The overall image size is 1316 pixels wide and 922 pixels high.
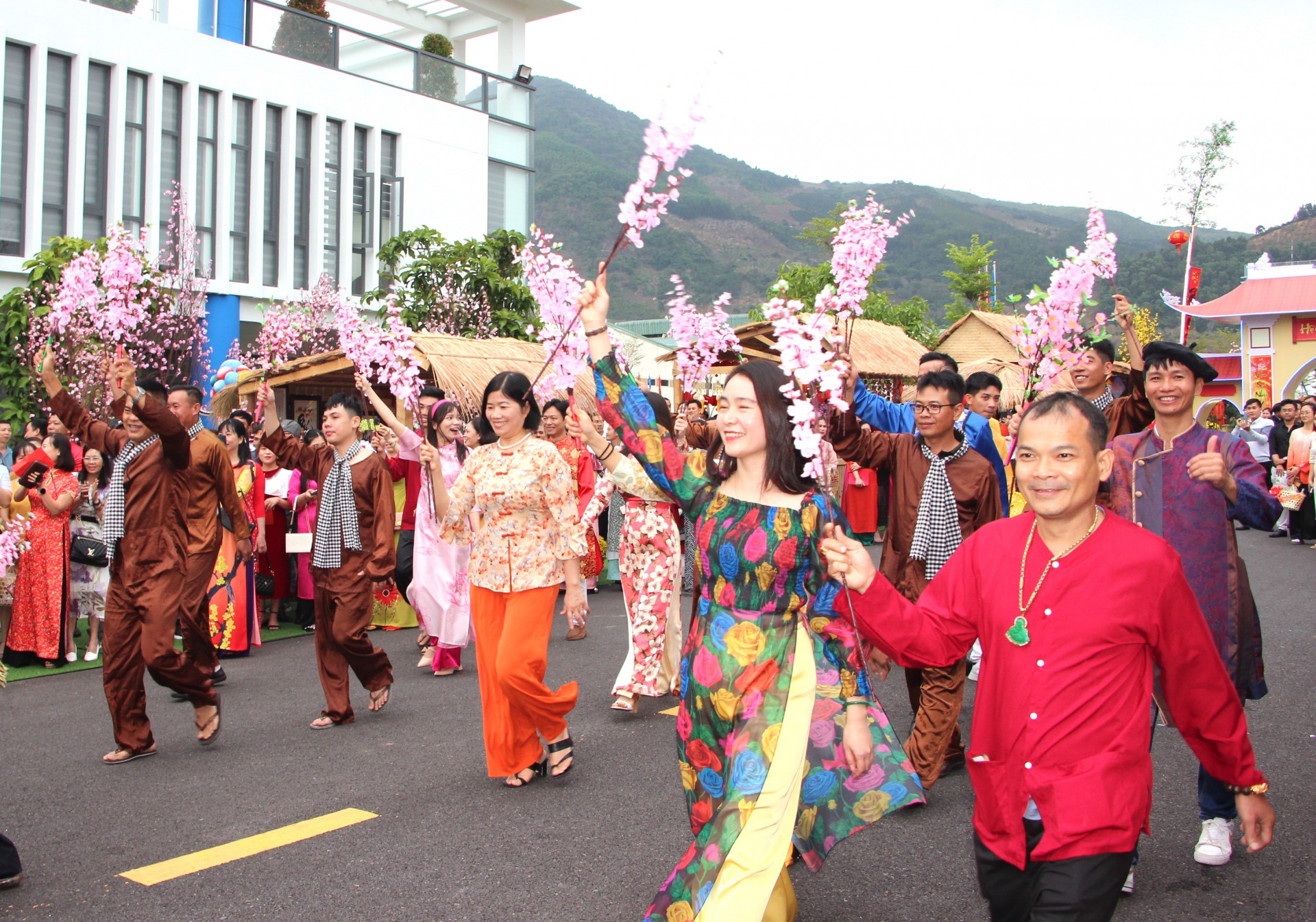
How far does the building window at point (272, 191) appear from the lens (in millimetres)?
23766

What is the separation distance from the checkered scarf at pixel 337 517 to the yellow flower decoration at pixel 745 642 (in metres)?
3.88


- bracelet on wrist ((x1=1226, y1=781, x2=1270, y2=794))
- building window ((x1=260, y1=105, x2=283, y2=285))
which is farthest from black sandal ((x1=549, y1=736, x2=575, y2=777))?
building window ((x1=260, y1=105, x2=283, y2=285))

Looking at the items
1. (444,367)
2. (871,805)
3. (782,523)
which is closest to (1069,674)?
(871,805)

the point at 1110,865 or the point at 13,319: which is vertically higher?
the point at 13,319

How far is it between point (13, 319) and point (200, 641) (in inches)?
456

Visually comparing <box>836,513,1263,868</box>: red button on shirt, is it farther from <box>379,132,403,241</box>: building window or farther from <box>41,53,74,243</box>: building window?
<box>379,132,403,241</box>: building window

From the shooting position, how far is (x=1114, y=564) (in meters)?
2.67

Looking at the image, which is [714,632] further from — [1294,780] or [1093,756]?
[1294,780]

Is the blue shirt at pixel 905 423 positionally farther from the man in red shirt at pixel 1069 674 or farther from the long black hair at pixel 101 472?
the long black hair at pixel 101 472

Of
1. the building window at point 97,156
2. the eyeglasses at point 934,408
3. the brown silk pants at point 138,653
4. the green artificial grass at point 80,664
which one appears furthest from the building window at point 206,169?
the eyeglasses at point 934,408

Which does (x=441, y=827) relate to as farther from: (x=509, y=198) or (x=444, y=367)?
(x=509, y=198)

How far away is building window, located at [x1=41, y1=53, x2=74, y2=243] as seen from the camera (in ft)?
66.3

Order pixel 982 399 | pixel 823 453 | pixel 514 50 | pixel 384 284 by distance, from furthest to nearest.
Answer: pixel 514 50, pixel 384 284, pixel 982 399, pixel 823 453

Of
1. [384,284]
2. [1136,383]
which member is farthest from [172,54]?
[1136,383]
